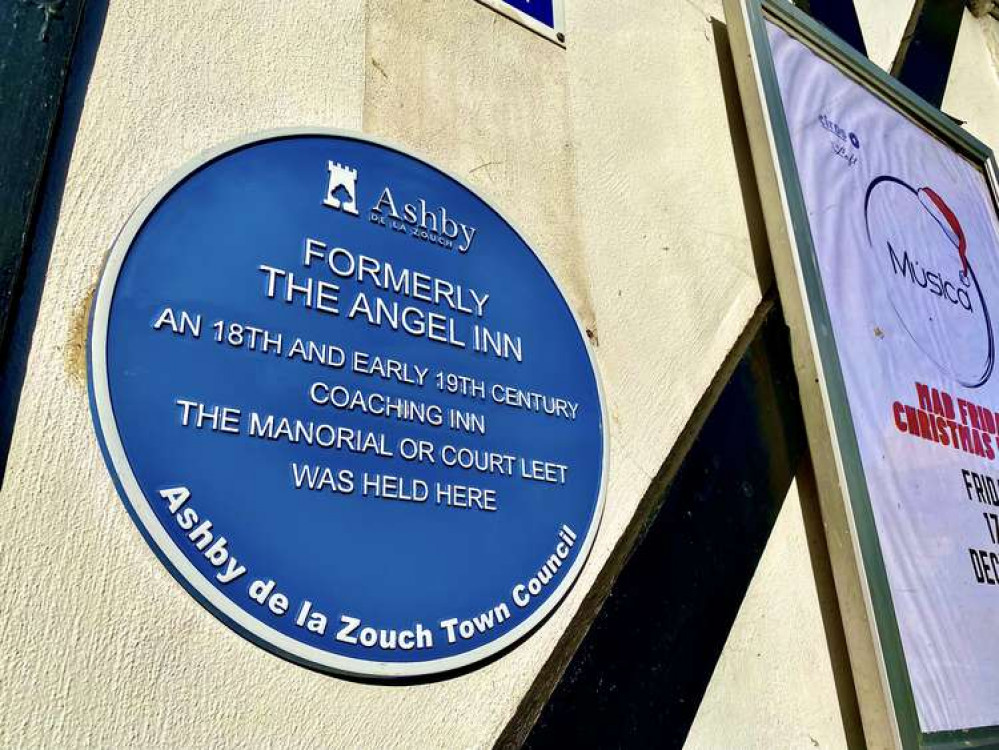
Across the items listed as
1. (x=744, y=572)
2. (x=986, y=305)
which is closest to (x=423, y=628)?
(x=744, y=572)

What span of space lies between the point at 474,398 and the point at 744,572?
2.66 ft

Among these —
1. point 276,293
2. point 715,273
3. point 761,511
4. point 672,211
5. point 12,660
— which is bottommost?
point 12,660

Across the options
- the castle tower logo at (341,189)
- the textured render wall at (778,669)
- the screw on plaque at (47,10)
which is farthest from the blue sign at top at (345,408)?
the textured render wall at (778,669)

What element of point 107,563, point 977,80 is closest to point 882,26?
point 977,80

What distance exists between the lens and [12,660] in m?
1.09

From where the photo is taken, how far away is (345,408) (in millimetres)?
1435

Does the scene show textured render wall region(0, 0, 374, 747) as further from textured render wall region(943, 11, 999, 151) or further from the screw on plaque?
textured render wall region(943, 11, 999, 151)

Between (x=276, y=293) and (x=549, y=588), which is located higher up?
(x=276, y=293)

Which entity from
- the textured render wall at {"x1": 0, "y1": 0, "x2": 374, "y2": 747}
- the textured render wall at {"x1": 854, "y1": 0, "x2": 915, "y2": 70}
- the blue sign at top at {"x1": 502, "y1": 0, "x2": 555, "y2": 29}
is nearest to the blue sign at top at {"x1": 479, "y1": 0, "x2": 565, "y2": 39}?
the blue sign at top at {"x1": 502, "y1": 0, "x2": 555, "y2": 29}

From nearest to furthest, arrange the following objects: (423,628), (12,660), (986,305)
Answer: (12,660)
(423,628)
(986,305)

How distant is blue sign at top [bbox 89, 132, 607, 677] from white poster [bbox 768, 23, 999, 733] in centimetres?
93

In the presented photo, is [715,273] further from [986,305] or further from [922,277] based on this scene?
[986,305]

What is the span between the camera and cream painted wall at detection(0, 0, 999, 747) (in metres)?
1.17

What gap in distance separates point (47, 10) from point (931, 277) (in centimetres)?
254
